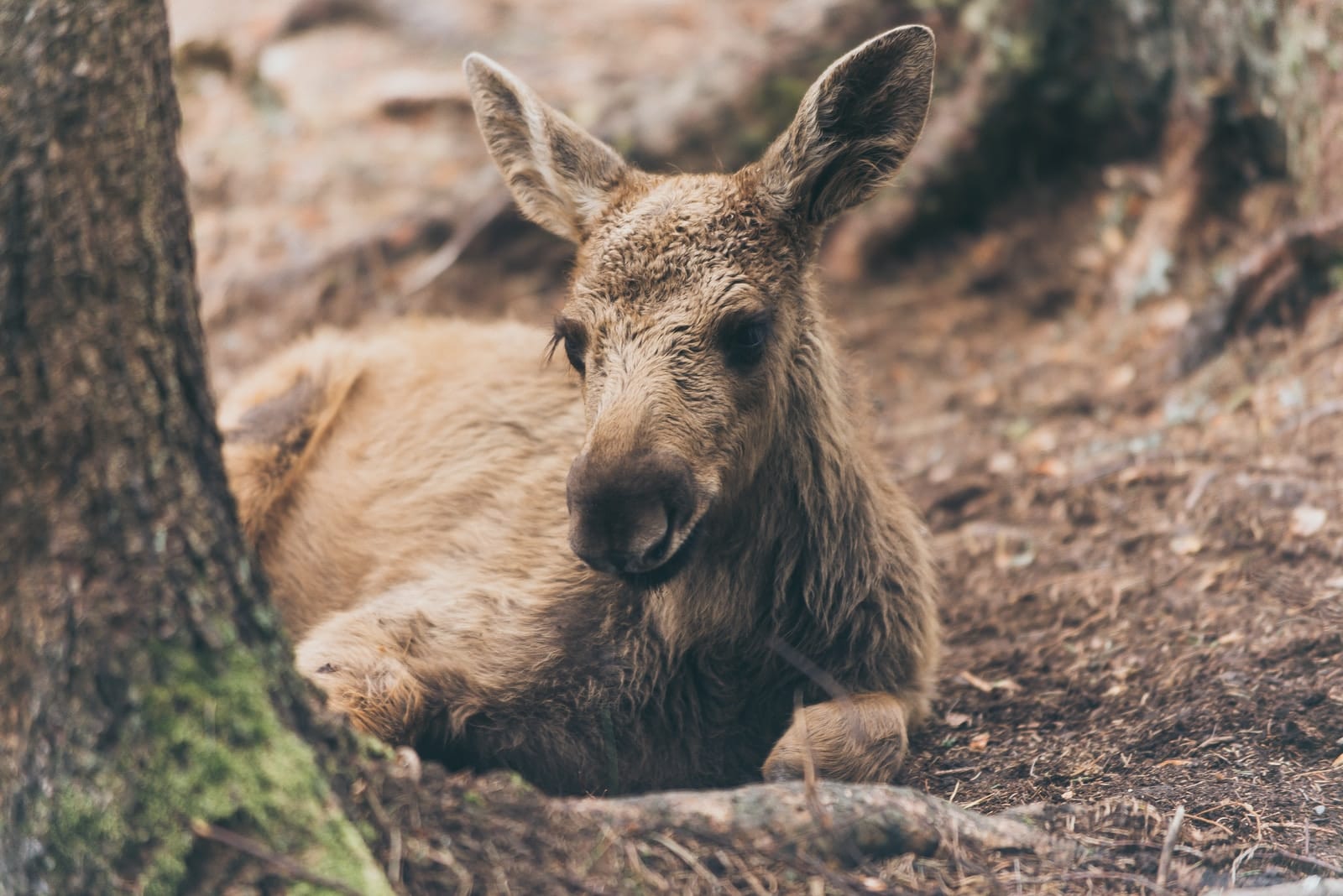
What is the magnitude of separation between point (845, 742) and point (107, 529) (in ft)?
7.89

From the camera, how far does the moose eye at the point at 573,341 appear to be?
14.2 feet

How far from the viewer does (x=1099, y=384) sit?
7.94m

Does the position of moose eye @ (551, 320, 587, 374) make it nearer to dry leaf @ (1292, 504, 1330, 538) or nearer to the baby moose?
the baby moose

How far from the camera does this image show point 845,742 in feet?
13.8

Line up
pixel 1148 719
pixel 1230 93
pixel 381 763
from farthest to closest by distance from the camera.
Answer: pixel 1230 93 < pixel 1148 719 < pixel 381 763

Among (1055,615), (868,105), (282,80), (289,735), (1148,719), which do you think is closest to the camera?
(289,735)

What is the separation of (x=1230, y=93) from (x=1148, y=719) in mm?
4532

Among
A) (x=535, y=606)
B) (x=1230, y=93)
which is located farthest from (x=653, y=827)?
(x=1230, y=93)

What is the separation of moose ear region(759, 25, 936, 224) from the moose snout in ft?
3.88

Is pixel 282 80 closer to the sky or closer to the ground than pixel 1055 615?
closer to the sky

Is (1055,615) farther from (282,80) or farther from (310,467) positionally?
(282,80)

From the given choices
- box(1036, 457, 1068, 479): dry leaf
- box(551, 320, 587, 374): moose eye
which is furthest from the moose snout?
box(1036, 457, 1068, 479): dry leaf

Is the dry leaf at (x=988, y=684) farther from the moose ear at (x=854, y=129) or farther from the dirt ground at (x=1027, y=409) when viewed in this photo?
the moose ear at (x=854, y=129)

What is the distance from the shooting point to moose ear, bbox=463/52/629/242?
480 cm
